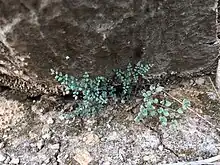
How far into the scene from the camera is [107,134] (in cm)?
175

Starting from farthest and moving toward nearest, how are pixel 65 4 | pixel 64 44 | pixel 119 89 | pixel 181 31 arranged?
pixel 119 89
pixel 181 31
pixel 64 44
pixel 65 4

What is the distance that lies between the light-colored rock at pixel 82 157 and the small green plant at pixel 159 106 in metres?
0.24

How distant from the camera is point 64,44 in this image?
5.22 feet

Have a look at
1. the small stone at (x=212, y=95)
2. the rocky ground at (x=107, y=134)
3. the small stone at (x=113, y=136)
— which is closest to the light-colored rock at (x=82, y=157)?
the rocky ground at (x=107, y=134)

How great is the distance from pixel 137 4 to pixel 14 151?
0.76 m

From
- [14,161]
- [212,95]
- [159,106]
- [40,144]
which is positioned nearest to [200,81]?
[212,95]

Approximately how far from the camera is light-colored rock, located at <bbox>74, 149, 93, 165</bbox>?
1.68 metres

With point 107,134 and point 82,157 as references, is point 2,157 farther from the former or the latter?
point 107,134

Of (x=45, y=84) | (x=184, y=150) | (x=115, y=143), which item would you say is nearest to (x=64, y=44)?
(x=45, y=84)

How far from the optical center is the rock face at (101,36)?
58.9 inches

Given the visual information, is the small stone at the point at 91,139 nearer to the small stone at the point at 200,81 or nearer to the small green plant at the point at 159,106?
the small green plant at the point at 159,106

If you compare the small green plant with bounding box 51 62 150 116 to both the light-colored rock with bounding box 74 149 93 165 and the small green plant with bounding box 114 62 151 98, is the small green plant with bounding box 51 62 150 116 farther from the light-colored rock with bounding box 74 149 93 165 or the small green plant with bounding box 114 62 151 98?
the light-colored rock with bounding box 74 149 93 165

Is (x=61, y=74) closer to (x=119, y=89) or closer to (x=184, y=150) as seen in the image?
(x=119, y=89)

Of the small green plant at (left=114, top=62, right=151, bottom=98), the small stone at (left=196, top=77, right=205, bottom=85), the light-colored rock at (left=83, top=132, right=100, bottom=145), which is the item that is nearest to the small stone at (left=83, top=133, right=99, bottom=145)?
the light-colored rock at (left=83, top=132, right=100, bottom=145)
